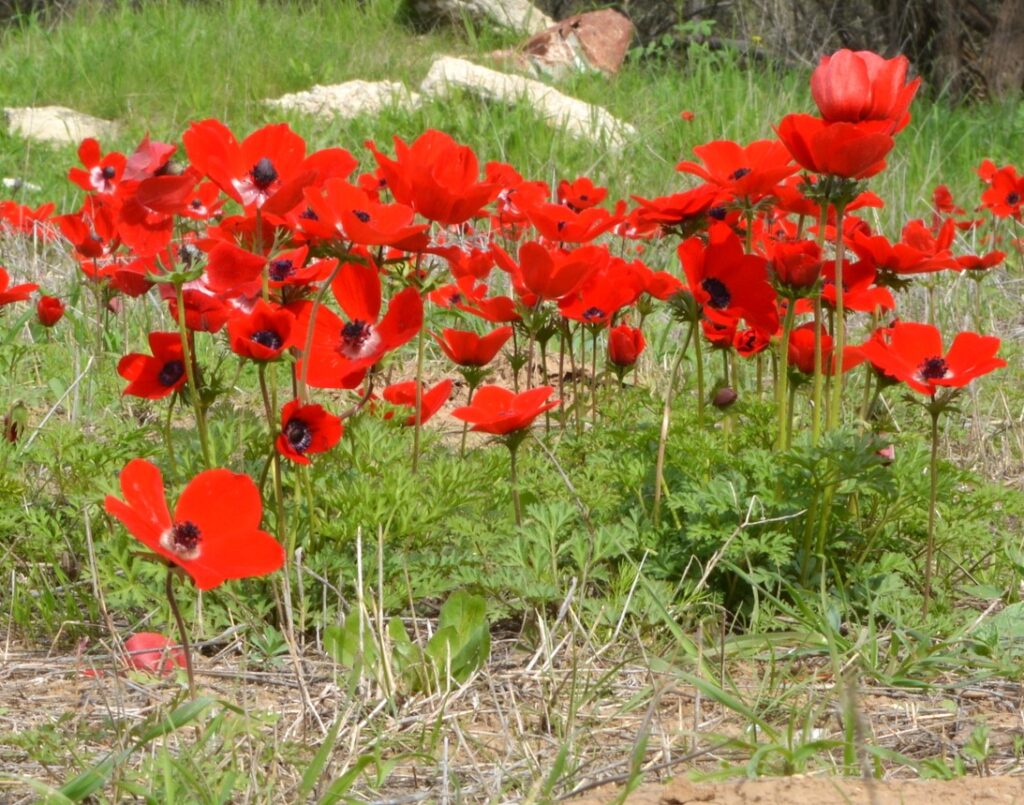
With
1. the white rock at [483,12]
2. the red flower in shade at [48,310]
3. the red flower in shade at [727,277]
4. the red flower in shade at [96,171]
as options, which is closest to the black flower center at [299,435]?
the red flower in shade at [727,277]

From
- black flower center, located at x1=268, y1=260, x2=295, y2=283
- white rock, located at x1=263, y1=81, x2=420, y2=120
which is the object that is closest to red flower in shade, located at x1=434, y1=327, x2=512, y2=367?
black flower center, located at x1=268, y1=260, x2=295, y2=283

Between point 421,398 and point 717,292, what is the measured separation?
55 cm

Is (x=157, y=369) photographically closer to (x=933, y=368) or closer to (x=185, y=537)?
(x=185, y=537)

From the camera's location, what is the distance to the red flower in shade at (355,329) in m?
1.87

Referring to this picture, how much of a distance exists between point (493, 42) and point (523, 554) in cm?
822

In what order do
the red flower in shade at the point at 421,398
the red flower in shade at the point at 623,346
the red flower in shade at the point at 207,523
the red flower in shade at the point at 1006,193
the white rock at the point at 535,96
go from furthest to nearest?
the white rock at the point at 535,96 → the red flower in shade at the point at 1006,193 → the red flower in shade at the point at 623,346 → the red flower in shade at the point at 421,398 → the red flower in shade at the point at 207,523

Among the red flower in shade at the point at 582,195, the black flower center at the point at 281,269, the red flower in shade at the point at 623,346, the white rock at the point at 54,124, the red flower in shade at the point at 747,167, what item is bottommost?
the white rock at the point at 54,124

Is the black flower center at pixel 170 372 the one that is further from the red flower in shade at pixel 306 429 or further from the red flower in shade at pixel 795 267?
the red flower in shade at pixel 795 267

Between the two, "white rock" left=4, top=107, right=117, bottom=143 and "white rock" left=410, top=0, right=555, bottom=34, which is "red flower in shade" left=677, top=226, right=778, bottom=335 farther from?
"white rock" left=410, top=0, right=555, bottom=34

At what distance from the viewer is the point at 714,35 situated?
34.9 feet

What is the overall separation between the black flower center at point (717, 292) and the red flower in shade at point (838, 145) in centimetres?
30

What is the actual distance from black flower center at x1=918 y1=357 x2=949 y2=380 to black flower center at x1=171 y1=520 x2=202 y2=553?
105cm

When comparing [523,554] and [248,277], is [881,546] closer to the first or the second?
[523,554]

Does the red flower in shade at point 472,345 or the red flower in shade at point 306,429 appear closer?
the red flower in shade at point 306,429
